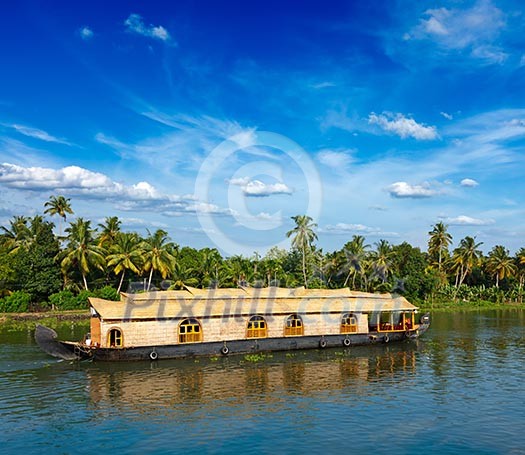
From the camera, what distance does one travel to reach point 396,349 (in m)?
33.1

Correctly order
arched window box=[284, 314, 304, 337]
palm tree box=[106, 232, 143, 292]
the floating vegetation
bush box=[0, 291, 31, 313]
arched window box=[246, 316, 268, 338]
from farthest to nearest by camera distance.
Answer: palm tree box=[106, 232, 143, 292] < bush box=[0, 291, 31, 313] < arched window box=[284, 314, 304, 337] < arched window box=[246, 316, 268, 338] < the floating vegetation

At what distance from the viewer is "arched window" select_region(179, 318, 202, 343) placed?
2914 cm

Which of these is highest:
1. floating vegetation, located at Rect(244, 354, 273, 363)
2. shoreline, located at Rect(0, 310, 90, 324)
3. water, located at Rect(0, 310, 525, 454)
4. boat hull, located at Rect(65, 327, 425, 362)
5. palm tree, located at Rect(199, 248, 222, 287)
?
palm tree, located at Rect(199, 248, 222, 287)

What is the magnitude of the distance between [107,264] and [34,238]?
894 cm

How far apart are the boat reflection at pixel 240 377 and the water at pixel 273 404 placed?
0.06m

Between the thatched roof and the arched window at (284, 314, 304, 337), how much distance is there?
45cm

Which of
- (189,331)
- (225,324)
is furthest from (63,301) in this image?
(225,324)

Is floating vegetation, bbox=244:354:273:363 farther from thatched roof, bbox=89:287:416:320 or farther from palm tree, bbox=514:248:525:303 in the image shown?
palm tree, bbox=514:248:525:303

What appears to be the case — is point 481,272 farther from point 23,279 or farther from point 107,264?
point 23,279

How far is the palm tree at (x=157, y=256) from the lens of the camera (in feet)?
176

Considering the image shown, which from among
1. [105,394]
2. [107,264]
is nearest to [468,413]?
[105,394]

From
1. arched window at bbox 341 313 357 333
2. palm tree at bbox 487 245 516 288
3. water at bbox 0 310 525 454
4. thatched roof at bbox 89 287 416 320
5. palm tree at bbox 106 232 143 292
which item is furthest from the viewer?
palm tree at bbox 487 245 516 288

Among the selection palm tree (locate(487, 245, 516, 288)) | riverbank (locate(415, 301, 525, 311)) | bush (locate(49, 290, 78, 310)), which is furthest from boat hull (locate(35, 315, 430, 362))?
palm tree (locate(487, 245, 516, 288))

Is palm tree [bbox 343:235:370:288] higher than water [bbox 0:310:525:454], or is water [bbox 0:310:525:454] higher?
palm tree [bbox 343:235:370:288]
